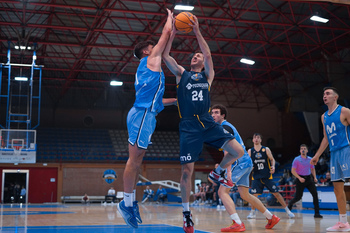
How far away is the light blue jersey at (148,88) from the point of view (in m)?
5.10

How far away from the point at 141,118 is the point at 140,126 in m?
0.10

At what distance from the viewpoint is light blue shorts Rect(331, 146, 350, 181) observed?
21.1ft

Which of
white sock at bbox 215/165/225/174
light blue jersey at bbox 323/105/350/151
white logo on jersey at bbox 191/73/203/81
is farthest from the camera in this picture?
light blue jersey at bbox 323/105/350/151

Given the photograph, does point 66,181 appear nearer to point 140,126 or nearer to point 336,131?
point 336,131

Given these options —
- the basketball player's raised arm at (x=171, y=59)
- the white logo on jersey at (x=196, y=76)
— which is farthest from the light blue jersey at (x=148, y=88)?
the white logo on jersey at (x=196, y=76)

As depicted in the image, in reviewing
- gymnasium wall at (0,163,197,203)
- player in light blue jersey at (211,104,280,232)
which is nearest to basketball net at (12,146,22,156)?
gymnasium wall at (0,163,197,203)

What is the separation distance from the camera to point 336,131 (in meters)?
6.71

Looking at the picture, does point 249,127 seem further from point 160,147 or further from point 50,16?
point 50,16

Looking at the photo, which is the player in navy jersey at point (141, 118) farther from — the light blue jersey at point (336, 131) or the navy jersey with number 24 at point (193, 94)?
the light blue jersey at point (336, 131)

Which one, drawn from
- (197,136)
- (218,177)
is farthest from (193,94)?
(218,177)

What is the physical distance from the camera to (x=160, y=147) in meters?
31.8

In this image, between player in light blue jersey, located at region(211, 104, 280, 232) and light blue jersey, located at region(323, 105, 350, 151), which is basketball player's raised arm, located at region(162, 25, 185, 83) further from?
light blue jersey, located at region(323, 105, 350, 151)

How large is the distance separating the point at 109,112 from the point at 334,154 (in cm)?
2765

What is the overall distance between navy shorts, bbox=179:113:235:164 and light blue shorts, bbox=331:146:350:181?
234 cm
